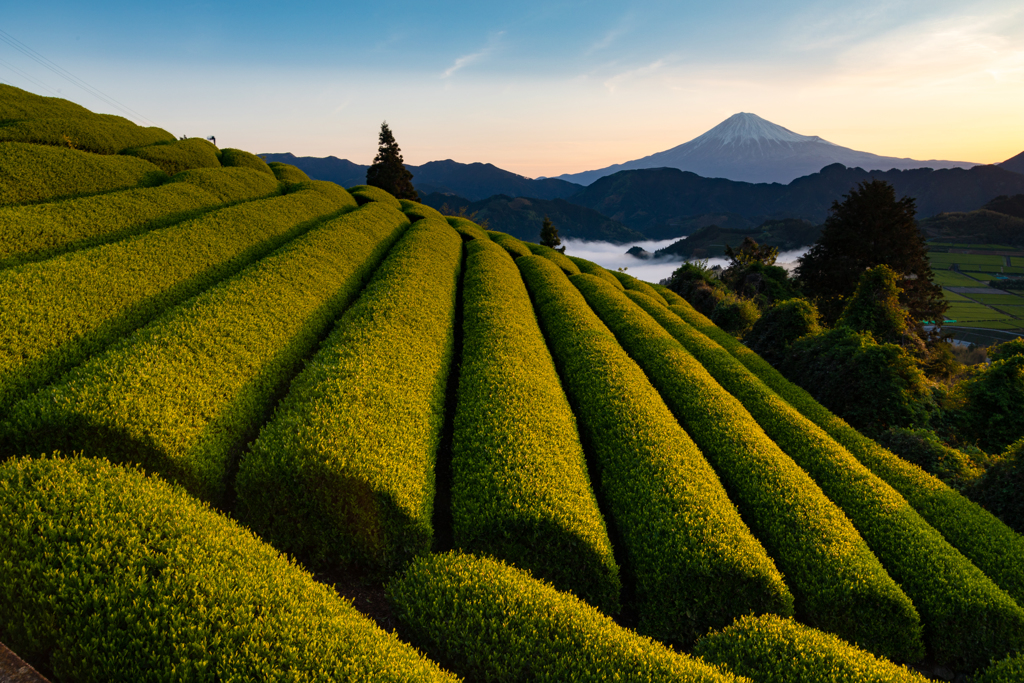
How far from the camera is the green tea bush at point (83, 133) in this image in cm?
1864

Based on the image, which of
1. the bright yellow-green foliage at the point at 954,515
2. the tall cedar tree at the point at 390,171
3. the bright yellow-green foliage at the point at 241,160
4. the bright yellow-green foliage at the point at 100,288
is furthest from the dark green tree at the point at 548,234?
the bright yellow-green foliage at the point at 954,515

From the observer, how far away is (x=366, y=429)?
8.09 meters

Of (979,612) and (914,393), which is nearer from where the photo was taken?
(979,612)

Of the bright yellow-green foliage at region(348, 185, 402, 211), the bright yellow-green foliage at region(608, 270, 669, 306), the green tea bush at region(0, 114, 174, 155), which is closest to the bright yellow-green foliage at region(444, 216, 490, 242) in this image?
the bright yellow-green foliage at region(348, 185, 402, 211)

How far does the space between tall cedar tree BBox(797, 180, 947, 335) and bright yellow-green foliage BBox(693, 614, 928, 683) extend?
28.3m

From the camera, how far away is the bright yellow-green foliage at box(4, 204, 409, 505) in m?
6.66

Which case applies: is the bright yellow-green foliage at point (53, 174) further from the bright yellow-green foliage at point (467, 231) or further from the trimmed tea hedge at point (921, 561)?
the trimmed tea hedge at point (921, 561)

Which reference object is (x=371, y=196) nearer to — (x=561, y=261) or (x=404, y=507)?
(x=561, y=261)

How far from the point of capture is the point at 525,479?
788 cm

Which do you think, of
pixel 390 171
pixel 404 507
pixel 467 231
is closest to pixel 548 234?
pixel 390 171

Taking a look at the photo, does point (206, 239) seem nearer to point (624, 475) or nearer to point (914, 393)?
point (624, 475)

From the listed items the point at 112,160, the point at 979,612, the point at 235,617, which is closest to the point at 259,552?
the point at 235,617

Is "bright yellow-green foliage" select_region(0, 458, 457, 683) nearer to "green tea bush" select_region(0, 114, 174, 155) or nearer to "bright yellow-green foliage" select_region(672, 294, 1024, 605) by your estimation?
"bright yellow-green foliage" select_region(672, 294, 1024, 605)

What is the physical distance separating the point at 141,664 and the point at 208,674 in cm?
67
